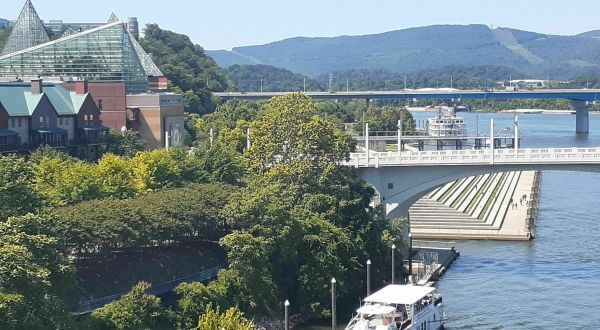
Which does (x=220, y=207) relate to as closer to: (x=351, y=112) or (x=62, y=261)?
(x=62, y=261)

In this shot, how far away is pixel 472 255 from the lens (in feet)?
195

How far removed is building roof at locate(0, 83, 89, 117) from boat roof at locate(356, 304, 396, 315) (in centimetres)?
2595

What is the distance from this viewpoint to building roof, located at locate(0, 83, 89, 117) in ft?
189

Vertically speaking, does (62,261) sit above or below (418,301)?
above

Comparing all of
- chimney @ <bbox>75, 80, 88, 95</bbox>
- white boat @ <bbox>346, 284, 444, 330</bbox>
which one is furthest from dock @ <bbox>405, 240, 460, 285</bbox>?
chimney @ <bbox>75, 80, 88, 95</bbox>

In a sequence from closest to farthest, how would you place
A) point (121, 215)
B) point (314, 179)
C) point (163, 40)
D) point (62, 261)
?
point (62, 261), point (121, 215), point (314, 179), point (163, 40)

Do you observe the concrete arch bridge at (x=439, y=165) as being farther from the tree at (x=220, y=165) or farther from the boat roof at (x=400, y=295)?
the boat roof at (x=400, y=295)

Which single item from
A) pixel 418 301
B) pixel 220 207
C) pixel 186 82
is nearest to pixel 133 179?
pixel 220 207

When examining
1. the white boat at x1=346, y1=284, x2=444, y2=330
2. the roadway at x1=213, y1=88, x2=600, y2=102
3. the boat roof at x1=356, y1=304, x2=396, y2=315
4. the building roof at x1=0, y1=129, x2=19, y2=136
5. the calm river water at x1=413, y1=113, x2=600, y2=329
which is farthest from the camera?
the roadway at x1=213, y1=88, x2=600, y2=102

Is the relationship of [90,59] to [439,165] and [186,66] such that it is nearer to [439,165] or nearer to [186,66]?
[439,165]

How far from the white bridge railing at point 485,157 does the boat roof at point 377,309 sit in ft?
58.8

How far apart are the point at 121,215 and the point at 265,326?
21.3 feet

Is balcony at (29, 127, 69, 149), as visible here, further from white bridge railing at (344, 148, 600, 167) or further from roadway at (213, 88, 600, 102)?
roadway at (213, 88, 600, 102)

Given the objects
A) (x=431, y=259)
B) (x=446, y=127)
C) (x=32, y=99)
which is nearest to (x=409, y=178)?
(x=431, y=259)
